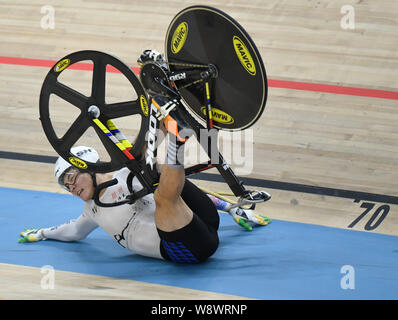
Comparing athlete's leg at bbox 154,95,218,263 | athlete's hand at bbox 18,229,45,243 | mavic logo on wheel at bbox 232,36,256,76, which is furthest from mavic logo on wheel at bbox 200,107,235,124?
athlete's hand at bbox 18,229,45,243

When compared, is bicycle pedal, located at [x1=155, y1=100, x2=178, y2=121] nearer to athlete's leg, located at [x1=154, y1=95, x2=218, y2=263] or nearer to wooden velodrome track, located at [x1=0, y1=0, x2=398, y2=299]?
athlete's leg, located at [x1=154, y1=95, x2=218, y2=263]

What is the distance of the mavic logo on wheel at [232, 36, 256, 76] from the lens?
258 centimetres

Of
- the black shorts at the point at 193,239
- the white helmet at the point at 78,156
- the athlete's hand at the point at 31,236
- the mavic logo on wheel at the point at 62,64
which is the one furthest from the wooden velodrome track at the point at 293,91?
the mavic logo on wheel at the point at 62,64

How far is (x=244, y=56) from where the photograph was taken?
2.61 m

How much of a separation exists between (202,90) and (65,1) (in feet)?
10.2

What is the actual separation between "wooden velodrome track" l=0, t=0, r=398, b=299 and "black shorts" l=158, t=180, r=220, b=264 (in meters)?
0.75

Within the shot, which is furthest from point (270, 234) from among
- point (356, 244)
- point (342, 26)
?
point (342, 26)

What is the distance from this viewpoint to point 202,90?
282cm

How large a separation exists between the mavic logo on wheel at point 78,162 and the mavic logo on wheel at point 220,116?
628 mm

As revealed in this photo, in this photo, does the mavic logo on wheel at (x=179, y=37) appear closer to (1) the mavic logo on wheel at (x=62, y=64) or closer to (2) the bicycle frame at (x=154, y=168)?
(2) the bicycle frame at (x=154, y=168)

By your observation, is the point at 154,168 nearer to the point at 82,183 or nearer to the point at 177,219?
the point at 177,219

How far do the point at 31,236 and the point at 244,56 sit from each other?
1.49m
